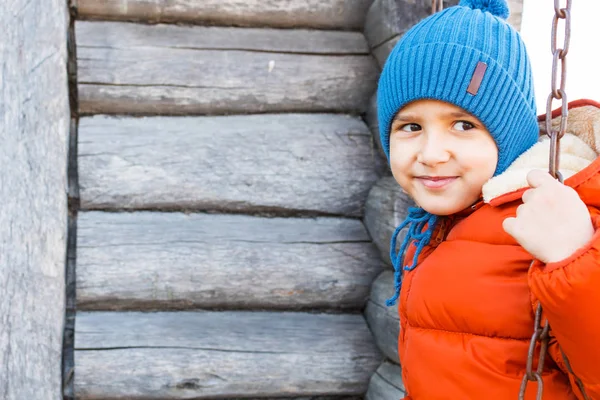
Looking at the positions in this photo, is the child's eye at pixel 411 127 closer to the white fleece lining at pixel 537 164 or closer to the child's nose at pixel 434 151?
the child's nose at pixel 434 151

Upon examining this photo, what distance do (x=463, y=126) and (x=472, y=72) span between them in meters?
0.12

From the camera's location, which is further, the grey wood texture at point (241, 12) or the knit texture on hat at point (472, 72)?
the grey wood texture at point (241, 12)

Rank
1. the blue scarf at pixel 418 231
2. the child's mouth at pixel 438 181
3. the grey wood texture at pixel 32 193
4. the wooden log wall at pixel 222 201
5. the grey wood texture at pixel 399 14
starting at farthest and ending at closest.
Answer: the wooden log wall at pixel 222 201
the grey wood texture at pixel 32 193
the grey wood texture at pixel 399 14
the blue scarf at pixel 418 231
the child's mouth at pixel 438 181

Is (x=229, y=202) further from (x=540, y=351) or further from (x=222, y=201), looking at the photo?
(x=540, y=351)

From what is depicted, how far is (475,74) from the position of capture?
157 centimetres

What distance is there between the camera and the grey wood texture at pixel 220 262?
2.64m

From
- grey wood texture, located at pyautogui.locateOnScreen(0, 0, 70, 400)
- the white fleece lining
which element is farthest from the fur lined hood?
grey wood texture, located at pyautogui.locateOnScreen(0, 0, 70, 400)

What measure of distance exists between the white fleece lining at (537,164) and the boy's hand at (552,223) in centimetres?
16

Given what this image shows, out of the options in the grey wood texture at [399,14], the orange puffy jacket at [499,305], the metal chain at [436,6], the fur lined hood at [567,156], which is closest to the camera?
the orange puffy jacket at [499,305]

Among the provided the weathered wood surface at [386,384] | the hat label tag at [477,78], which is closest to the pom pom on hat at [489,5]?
the hat label tag at [477,78]

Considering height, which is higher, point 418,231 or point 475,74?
point 475,74

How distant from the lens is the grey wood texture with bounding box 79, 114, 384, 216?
8.70 ft

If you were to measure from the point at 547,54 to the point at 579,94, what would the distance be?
1.30 feet

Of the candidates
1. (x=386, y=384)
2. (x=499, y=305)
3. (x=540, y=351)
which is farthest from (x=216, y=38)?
(x=540, y=351)
